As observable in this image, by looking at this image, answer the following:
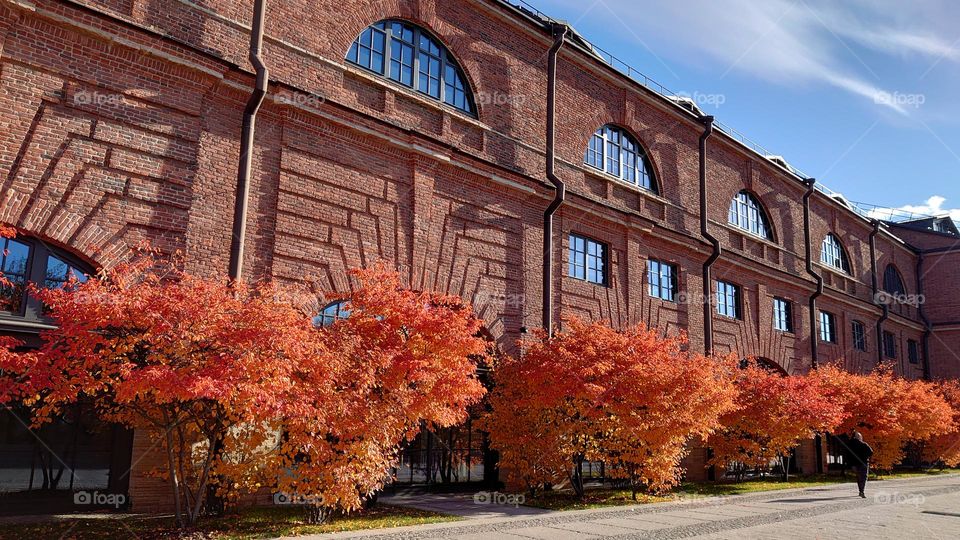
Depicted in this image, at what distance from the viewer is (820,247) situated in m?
31.8

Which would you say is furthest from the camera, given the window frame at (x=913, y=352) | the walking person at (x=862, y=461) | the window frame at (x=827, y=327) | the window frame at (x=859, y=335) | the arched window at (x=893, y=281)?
the window frame at (x=913, y=352)

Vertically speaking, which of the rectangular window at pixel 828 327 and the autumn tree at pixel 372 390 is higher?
the rectangular window at pixel 828 327

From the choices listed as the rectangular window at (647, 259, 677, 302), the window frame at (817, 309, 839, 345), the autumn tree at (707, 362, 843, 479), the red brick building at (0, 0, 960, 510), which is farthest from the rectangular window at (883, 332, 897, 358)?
the rectangular window at (647, 259, 677, 302)

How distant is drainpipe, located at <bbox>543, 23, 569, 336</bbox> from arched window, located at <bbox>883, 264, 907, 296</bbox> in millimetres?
26876

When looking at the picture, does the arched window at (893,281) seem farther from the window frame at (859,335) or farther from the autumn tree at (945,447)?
the autumn tree at (945,447)

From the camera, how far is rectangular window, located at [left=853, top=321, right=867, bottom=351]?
33109mm

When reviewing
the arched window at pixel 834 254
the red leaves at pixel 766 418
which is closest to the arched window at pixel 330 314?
the red leaves at pixel 766 418

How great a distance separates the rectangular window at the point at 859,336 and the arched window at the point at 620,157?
637 inches

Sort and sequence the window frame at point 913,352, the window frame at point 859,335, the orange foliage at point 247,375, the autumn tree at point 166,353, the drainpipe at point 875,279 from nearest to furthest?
the autumn tree at point 166,353
the orange foliage at point 247,375
the window frame at point 859,335
the drainpipe at point 875,279
the window frame at point 913,352

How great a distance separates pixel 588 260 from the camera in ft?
66.3

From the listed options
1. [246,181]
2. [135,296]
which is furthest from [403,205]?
[135,296]

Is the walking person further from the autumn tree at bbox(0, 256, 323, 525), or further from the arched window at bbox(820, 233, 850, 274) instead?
the arched window at bbox(820, 233, 850, 274)

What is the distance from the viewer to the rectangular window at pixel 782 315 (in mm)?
27933

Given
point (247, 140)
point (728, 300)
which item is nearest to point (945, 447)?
point (728, 300)
